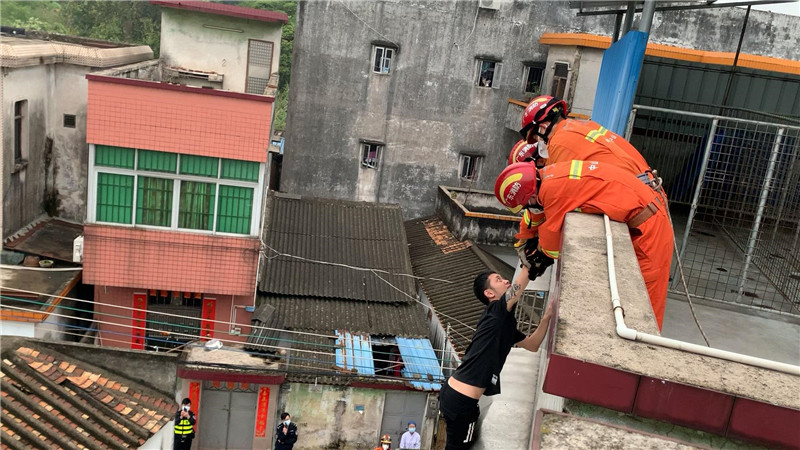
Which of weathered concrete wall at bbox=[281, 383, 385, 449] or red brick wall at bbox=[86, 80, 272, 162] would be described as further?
weathered concrete wall at bbox=[281, 383, 385, 449]

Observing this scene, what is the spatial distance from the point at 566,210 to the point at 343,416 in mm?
10060

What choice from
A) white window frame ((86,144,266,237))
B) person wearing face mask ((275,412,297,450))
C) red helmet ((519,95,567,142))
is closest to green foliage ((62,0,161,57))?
white window frame ((86,144,266,237))

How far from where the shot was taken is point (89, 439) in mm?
8844

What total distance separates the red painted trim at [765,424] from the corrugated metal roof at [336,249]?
13.1 metres

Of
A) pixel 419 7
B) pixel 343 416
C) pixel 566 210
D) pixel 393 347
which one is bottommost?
pixel 343 416

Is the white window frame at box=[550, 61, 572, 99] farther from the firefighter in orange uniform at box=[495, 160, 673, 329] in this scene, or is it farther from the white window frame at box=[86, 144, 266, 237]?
the firefighter in orange uniform at box=[495, 160, 673, 329]

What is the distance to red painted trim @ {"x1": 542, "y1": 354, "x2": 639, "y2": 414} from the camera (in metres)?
2.82

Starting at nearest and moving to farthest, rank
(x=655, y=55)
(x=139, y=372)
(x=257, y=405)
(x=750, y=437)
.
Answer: (x=750, y=437), (x=139, y=372), (x=257, y=405), (x=655, y=55)

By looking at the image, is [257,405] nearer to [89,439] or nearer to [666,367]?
[89,439]

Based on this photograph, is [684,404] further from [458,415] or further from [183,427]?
[183,427]

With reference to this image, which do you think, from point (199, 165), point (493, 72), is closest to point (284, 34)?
point (493, 72)

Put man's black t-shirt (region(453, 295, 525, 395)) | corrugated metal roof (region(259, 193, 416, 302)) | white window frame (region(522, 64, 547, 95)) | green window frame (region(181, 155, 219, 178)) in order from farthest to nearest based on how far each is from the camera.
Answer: white window frame (region(522, 64, 547, 95))
corrugated metal roof (region(259, 193, 416, 302))
green window frame (region(181, 155, 219, 178))
man's black t-shirt (region(453, 295, 525, 395))

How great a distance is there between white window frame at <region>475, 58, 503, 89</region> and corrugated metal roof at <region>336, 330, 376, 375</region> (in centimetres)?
1078

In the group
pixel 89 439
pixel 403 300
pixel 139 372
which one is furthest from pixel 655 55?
pixel 89 439
